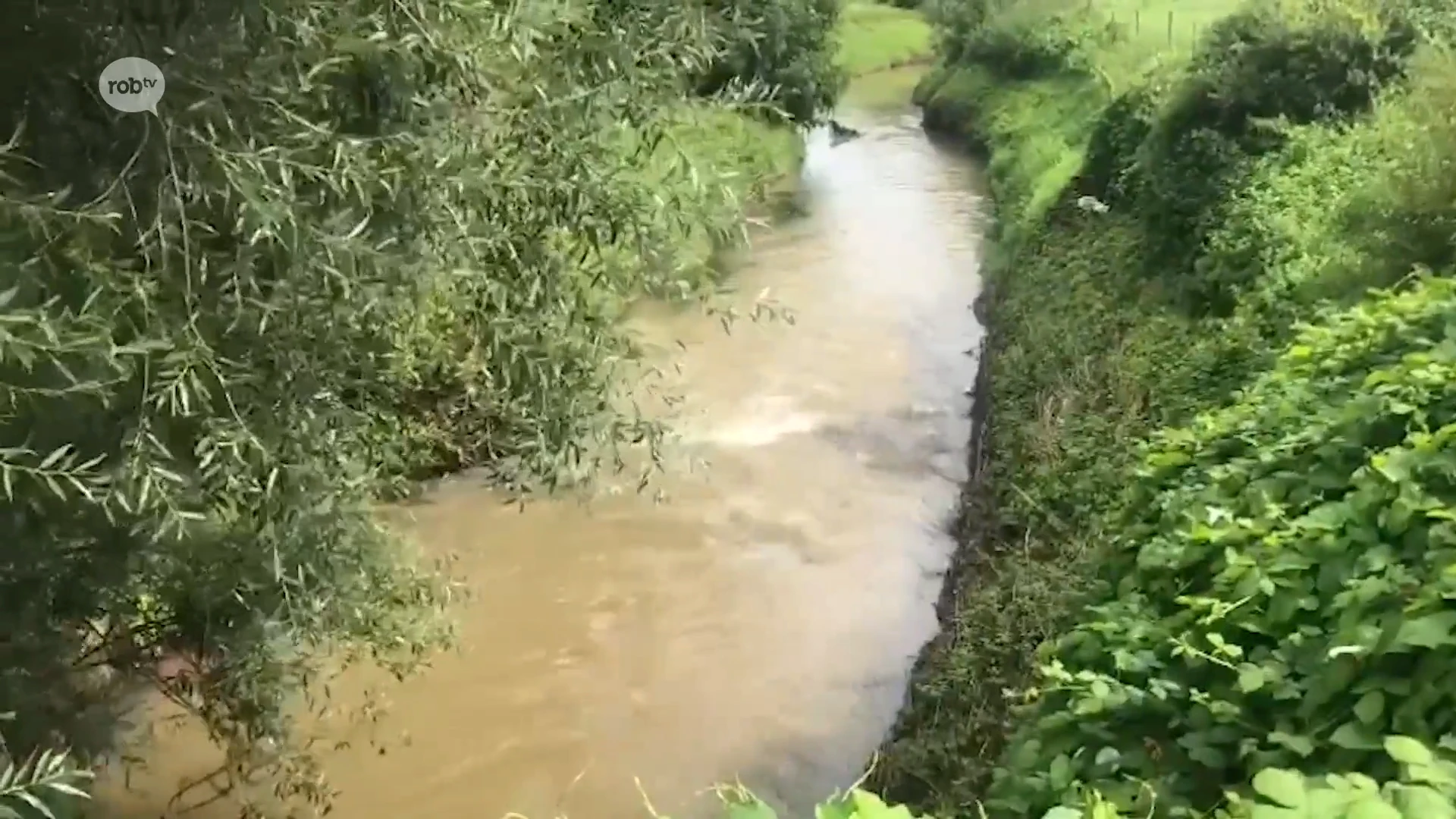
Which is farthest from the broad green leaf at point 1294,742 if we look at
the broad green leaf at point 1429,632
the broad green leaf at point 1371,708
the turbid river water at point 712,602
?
the turbid river water at point 712,602

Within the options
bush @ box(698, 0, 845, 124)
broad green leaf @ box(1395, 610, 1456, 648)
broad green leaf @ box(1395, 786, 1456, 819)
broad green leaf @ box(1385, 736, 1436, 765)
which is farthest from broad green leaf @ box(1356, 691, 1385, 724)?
bush @ box(698, 0, 845, 124)

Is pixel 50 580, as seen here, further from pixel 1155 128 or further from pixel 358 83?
pixel 1155 128

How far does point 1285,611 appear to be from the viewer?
13.4ft

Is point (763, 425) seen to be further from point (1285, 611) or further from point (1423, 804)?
point (1423, 804)

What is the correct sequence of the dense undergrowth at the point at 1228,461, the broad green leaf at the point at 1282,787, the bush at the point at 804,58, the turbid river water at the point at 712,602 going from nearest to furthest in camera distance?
the broad green leaf at the point at 1282,787, the dense undergrowth at the point at 1228,461, the turbid river water at the point at 712,602, the bush at the point at 804,58

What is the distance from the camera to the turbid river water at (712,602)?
765 centimetres

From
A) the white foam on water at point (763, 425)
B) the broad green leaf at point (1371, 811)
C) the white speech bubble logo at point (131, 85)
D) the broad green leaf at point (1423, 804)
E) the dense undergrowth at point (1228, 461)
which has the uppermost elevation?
the white speech bubble logo at point (131, 85)

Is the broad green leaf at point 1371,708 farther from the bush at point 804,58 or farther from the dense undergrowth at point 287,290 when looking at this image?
the bush at point 804,58

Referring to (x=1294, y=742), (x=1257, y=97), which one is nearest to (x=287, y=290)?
(x=1294, y=742)

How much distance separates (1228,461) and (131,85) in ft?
15.3

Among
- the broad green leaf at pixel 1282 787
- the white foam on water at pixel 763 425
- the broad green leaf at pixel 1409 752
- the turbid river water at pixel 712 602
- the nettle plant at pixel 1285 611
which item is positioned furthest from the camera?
the white foam on water at pixel 763 425

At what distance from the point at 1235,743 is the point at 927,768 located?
2924 millimetres

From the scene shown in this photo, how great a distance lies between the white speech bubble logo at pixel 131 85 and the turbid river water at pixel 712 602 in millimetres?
4746

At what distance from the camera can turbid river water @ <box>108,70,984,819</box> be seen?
301 inches
